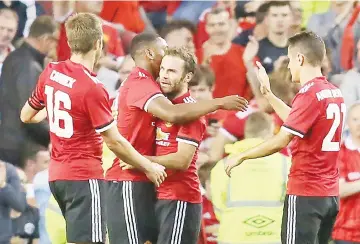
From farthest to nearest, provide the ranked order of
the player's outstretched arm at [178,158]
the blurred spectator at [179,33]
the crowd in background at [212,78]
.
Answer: the blurred spectator at [179,33] → the crowd in background at [212,78] → the player's outstretched arm at [178,158]

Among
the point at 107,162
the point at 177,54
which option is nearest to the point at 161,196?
the point at 177,54

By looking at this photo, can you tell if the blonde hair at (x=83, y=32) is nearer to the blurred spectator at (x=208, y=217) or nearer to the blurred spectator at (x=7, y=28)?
the blurred spectator at (x=208, y=217)

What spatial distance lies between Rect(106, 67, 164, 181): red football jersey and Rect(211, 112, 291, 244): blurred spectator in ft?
5.05

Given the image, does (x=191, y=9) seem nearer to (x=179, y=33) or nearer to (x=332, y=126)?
(x=179, y=33)

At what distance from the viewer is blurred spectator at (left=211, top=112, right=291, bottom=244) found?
306 inches

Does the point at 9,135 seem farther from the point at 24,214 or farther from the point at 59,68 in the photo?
the point at 59,68

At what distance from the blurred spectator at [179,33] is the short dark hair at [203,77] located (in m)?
0.40

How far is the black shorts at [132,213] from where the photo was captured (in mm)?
6312

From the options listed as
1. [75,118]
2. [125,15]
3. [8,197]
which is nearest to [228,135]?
[125,15]

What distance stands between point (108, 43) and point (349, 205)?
313 cm

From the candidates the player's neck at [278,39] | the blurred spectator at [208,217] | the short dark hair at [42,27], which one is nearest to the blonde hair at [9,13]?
the short dark hair at [42,27]

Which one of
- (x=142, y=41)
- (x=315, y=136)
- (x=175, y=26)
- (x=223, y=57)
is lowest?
(x=315, y=136)

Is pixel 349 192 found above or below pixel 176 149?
below

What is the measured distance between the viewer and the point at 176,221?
6289 millimetres
